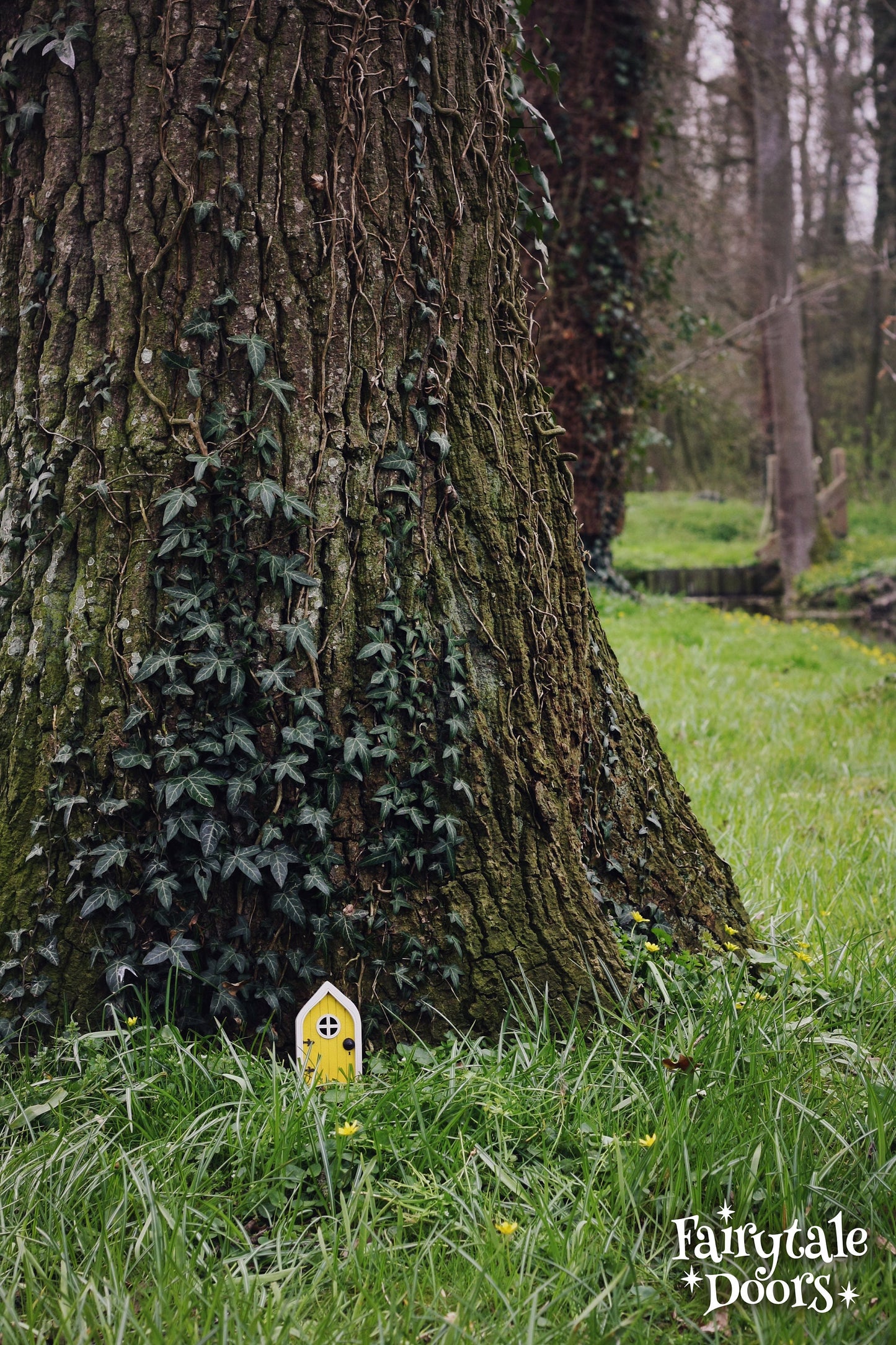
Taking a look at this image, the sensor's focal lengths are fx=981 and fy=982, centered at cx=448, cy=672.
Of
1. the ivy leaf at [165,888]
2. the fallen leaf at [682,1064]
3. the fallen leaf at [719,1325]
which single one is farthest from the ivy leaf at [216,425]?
the fallen leaf at [719,1325]

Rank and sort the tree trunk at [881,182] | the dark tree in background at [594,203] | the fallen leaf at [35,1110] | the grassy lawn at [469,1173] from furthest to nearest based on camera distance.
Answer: the tree trunk at [881,182] < the dark tree in background at [594,203] < the fallen leaf at [35,1110] < the grassy lawn at [469,1173]

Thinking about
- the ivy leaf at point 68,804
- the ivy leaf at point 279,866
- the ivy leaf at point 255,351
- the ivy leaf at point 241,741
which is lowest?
the ivy leaf at point 279,866

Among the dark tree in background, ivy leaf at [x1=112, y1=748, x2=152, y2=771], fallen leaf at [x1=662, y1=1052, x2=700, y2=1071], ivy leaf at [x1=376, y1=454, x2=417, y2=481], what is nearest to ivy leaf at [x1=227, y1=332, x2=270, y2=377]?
ivy leaf at [x1=376, y1=454, x2=417, y2=481]

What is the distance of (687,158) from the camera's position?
45.6 ft

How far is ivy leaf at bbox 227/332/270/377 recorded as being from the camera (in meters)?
2.12

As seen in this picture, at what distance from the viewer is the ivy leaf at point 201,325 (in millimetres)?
2127

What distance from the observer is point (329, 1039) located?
6.81ft

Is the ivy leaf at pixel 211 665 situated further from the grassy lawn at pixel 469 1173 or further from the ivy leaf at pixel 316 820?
the grassy lawn at pixel 469 1173

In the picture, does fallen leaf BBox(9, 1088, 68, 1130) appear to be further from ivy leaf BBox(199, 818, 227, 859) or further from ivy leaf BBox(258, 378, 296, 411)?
ivy leaf BBox(258, 378, 296, 411)

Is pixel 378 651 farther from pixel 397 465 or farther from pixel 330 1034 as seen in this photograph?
pixel 330 1034

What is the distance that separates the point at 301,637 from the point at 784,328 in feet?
45.3

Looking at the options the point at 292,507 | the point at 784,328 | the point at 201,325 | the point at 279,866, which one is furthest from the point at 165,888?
the point at 784,328

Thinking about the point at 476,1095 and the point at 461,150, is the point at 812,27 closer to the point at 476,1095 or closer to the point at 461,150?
the point at 461,150

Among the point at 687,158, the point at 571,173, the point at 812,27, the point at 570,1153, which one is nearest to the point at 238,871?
the point at 570,1153
